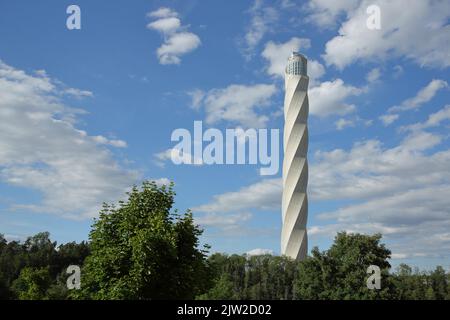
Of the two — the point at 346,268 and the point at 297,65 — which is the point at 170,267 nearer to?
the point at 346,268

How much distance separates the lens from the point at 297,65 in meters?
128

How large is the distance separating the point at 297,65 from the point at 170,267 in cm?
10271

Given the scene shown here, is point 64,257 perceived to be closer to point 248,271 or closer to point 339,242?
point 248,271

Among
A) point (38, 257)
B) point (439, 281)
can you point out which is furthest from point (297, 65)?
point (38, 257)

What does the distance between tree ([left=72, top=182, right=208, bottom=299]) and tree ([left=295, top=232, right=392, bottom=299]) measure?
2905 cm

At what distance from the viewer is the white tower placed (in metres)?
116

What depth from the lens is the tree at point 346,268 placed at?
193 ft

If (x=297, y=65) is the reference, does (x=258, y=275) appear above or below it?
below

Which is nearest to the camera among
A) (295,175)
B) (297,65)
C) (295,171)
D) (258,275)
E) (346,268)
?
(346,268)

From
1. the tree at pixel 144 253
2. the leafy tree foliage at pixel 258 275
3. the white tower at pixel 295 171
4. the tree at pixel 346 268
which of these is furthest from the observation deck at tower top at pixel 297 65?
the tree at pixel 144 253

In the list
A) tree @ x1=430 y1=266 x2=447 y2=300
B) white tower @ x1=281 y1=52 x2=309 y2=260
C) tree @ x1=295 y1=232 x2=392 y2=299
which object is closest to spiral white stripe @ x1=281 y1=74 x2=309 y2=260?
white tower @ x1=281 y1=52 x2=309 y2=260

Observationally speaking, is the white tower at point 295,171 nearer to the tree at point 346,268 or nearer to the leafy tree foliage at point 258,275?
the leafy tree foliage at point 258,275

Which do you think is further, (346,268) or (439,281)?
(439,281)

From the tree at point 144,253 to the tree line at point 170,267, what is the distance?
61 millimetres
